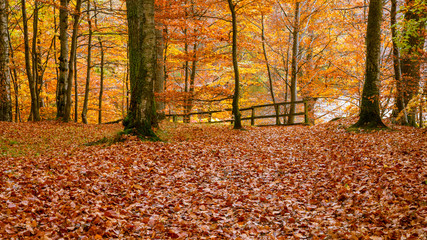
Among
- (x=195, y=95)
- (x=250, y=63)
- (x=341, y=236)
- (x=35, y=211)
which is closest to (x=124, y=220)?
(x=35, y=211)

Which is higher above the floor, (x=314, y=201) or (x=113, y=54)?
(x=113, y=54)

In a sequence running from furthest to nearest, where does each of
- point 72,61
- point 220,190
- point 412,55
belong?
point 72,61 → point 412,55 → point 220,190

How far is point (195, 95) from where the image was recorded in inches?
548

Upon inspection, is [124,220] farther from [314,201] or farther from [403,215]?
[403,215]

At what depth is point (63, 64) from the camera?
14.0 metres

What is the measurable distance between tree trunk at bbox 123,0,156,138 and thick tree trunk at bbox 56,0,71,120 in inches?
260

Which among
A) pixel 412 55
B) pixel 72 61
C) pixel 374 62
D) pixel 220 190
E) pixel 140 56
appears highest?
pixel 72 61

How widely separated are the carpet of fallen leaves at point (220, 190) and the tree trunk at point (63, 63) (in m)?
5.79

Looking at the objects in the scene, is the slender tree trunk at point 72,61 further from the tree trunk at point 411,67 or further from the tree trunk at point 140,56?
the tree trunk at point 411,67

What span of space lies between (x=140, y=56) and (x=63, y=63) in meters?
7.27

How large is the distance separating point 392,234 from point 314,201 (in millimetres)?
1710

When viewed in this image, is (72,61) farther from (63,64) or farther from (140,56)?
(140,56)

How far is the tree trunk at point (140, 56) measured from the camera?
8.80m

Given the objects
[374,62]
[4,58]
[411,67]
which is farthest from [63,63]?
[411,67]
